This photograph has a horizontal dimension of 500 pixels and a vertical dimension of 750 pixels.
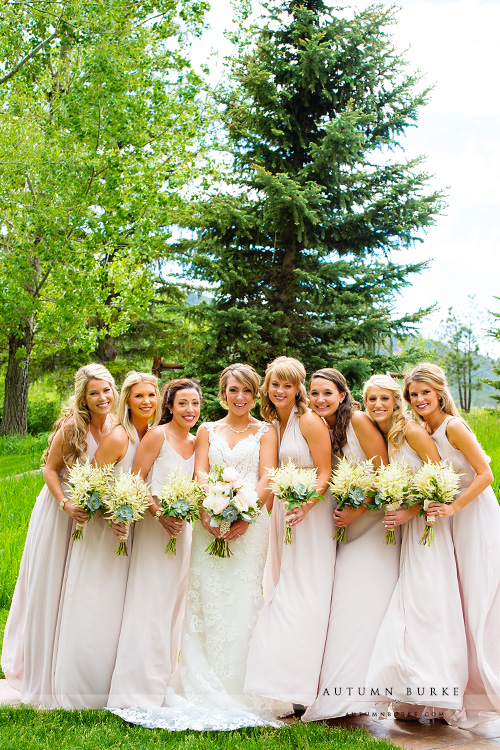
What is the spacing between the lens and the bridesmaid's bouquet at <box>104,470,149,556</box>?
513cm

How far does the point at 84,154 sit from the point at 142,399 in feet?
34.6

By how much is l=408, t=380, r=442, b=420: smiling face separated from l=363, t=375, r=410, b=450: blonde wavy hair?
0.35 feet

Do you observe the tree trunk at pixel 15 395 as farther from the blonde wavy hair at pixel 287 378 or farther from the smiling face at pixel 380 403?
the smiling face at pixel 380 403

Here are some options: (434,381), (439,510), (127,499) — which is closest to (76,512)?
(127,499)

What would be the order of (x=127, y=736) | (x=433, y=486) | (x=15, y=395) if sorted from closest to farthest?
(x=127, y=736) < (x=433, y=486) < (x=15, y=395)

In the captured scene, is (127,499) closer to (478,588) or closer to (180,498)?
(180,498)

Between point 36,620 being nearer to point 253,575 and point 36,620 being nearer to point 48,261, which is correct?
point 253,575

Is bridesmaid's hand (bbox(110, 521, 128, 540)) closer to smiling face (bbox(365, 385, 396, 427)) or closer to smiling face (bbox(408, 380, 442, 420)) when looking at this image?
smiling face (bbox(365, 385, 396, 427))

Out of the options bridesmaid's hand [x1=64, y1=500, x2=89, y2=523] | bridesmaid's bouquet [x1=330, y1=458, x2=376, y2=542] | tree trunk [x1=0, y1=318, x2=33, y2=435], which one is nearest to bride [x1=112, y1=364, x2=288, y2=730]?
bridesmaid's bouquet [x1=330, y1=458, x2=376, y2=542]

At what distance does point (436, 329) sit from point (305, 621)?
4324 centimetres

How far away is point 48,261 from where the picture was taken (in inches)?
606

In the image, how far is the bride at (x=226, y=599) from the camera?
16.3 feet

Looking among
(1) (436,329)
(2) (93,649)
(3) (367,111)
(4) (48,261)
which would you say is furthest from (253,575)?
(1) (436,329)

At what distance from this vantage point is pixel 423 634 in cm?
499
